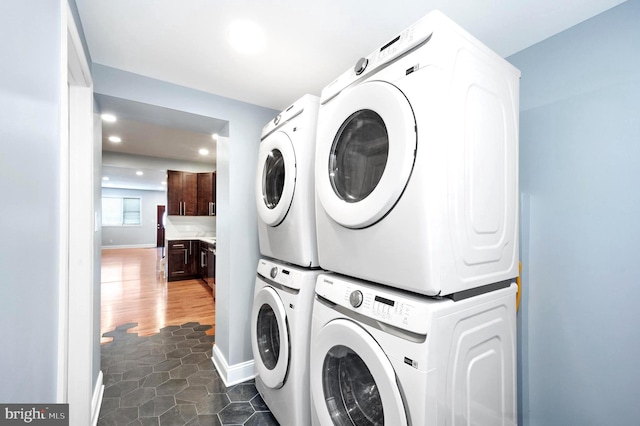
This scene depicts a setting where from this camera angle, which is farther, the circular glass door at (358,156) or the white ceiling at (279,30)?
the white ceiling at (279,30)

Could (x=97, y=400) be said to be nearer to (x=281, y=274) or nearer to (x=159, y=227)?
(x=281, y=274)

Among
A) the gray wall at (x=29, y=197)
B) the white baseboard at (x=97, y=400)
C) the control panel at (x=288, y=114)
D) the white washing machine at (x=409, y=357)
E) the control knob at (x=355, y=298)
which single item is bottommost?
the white baseboard at (x=97, y=400)

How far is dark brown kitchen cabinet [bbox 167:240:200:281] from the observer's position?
5513mm

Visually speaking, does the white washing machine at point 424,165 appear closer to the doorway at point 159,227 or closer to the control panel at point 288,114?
the control panel at point 288,114

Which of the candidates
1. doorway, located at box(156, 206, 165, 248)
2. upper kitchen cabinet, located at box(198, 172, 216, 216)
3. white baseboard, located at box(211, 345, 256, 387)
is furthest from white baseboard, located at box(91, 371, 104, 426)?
doorway, located at box(156, 206, 165, 248)

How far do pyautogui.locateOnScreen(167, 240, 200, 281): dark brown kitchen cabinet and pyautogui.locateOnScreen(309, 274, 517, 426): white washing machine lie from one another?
511 cm

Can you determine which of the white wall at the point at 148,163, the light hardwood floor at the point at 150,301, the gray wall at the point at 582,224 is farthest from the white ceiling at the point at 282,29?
the white wall at the point at 148,163

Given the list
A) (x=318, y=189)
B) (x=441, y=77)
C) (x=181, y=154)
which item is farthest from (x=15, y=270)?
(x=181, y=154)

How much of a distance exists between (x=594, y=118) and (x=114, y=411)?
11.0 feet

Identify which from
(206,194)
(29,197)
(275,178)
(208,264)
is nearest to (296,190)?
(275,178)

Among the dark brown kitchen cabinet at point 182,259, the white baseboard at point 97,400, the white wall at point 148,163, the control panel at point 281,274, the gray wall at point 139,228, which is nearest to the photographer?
the control panel at point 281,274

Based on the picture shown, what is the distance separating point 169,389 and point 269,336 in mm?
992

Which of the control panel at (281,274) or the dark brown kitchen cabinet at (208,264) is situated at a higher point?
the control panel at (281,274)

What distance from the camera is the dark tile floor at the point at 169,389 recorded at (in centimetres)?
182
